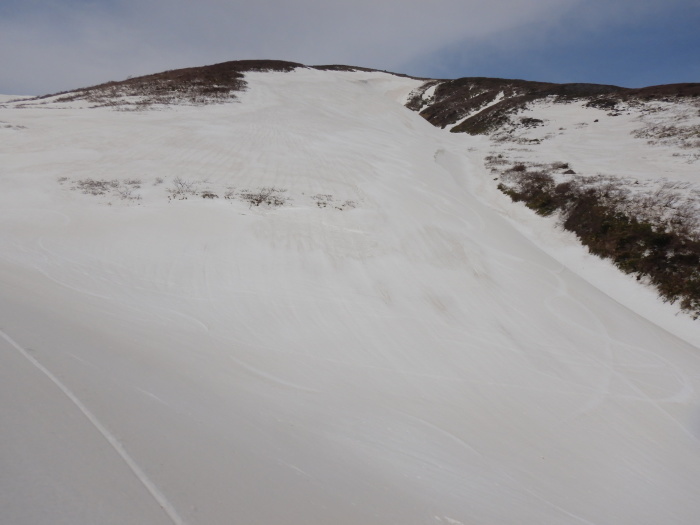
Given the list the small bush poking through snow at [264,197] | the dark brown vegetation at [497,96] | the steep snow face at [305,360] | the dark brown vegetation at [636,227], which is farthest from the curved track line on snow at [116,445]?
the dark brown vegetation at [497,96]

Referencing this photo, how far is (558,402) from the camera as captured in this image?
6961 mm

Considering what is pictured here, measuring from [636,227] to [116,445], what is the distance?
1746 centimetres

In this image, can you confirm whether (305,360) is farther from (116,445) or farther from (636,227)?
(636,227)

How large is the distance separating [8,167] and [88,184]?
3.16 metres

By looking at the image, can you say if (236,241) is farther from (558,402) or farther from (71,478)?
(558,402)

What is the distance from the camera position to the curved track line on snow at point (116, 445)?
2557 mm

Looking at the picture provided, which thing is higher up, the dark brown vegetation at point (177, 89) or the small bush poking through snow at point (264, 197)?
the dark brown vegetation at point (177, 89)

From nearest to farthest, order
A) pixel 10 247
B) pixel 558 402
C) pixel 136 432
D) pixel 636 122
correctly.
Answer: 1. pixel 136 432
2. pixel 558 402
3. pixel 10 247
4. pixel 636 122

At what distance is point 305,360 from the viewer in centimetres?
648

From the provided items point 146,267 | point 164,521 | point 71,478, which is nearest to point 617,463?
point 164,521

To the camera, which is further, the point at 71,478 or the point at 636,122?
the point at 636,122

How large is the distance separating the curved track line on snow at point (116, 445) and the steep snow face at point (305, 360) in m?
0.02

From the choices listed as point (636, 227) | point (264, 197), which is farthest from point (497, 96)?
point (264, 197)

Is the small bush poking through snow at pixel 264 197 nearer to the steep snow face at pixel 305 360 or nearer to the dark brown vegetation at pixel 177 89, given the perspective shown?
the steep snow face at pixel 305 360
